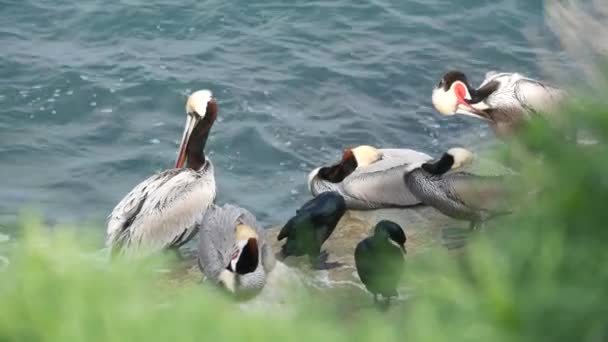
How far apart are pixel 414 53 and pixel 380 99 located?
1.33 metres

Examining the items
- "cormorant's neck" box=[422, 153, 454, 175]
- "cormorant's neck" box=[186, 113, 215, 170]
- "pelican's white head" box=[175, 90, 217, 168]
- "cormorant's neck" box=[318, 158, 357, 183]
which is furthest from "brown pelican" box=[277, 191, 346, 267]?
"pelican's white head" box=[175, 90, 217, 168]

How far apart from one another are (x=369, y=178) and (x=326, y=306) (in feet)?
24.2

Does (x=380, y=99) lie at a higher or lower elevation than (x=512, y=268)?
lower

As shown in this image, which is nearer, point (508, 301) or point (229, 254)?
point (508, 301)

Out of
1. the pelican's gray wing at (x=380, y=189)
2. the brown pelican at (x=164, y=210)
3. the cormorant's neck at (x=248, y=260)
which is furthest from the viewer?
the pelican's gray wing at (x=380, y=189)

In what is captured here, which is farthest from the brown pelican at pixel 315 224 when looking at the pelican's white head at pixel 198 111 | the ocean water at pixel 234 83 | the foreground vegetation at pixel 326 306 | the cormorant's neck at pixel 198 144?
the foreground vegetation at pixel 326 306

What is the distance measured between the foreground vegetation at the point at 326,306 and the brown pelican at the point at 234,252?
5010 mm

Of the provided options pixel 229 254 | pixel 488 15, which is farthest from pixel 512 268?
pixel 488 15

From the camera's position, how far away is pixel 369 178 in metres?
9.30

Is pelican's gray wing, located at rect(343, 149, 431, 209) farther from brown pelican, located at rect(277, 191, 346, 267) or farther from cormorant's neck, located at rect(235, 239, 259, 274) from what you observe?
cormorant's neck, located at rect(235, 239, 259, 274)

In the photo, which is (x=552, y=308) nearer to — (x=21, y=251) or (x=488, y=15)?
(x=21, y=251)

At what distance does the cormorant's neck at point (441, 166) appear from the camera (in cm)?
895

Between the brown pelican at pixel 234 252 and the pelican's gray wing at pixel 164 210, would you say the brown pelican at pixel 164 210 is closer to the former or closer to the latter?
the pelican's gray wing at pixel 164 210

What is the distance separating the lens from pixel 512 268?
5.81ft
